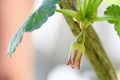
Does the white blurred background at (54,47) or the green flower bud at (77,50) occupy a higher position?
the white blurred background at (54,47)

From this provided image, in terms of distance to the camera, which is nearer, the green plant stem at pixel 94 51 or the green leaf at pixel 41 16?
the green leaf at pixel 41 16

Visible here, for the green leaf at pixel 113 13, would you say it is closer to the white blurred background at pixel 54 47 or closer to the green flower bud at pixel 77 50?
the green flower bud at pixel 77 50

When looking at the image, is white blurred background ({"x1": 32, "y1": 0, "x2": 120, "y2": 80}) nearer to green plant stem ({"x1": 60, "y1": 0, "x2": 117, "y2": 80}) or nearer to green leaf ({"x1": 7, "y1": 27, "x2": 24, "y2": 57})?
green plant stem ({"x1": 60, "y1": 0, "x2": 117, "y2": 80})

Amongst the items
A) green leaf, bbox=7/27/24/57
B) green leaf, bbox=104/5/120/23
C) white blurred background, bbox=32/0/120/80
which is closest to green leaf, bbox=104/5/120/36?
green leaf, bbox=104/5/120/23

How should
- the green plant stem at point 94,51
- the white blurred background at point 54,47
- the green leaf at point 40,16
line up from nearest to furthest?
1. the green leaf at point 40,16
2. the green plant stem at point 94,51
3. the white blurred background at point 54,47

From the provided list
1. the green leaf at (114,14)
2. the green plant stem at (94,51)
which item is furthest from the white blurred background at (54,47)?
the green leaf at (114,14)

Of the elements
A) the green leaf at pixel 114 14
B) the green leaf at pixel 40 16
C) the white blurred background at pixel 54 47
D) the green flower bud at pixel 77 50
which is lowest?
the green flower bud at pixel 77 50

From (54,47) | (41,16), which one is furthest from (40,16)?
(54,47)

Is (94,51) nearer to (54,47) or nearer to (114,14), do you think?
(114,14)
